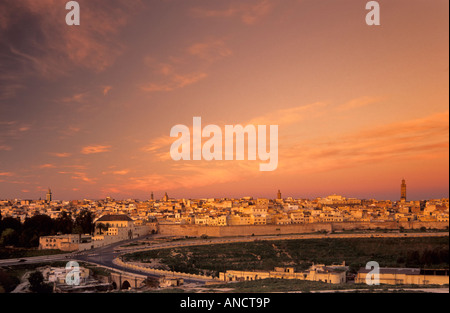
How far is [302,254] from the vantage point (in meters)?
25.2

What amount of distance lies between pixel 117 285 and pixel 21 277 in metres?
3.21

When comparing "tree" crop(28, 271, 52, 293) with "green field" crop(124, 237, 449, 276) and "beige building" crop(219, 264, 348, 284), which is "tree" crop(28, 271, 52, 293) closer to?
"beige building" crop(219, 264, 348, 284)

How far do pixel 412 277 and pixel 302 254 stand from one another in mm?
12914

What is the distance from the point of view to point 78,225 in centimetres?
2730

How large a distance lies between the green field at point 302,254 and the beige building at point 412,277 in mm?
3138

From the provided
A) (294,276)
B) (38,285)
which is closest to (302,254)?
(294,276)

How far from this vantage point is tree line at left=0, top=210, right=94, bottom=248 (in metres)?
22.3

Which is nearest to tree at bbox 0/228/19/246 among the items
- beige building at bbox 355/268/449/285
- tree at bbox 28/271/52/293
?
tree at bbox 28/271/52/293

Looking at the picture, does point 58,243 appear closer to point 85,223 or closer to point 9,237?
point 9,237

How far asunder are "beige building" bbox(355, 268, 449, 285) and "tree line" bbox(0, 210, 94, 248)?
17.1 metres

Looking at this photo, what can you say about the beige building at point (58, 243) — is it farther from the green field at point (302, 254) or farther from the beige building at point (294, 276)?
the beige building at point (294, 276)
